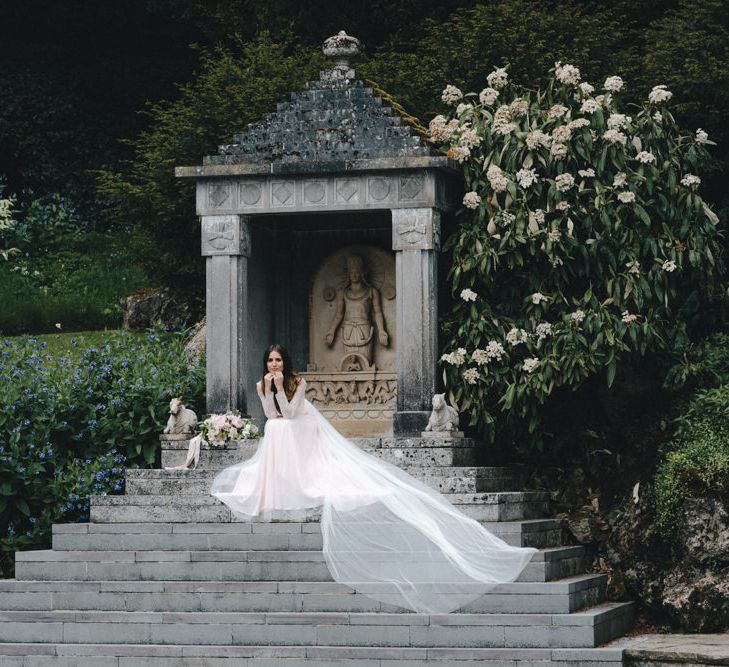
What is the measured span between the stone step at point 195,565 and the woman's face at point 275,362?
1.72m

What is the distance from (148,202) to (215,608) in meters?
9.39

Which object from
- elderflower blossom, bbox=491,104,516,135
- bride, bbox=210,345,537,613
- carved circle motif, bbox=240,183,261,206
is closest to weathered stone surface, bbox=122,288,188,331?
carved circle motif, bbox=240,183,261,206

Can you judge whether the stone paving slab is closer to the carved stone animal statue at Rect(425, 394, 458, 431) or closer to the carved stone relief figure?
the carved stone animal statue at Rect(425, 394, 458, 431)

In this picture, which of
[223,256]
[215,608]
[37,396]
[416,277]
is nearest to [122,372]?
[37,396]

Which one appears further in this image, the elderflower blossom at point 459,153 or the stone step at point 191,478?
the elderflower blossom at point 459,153

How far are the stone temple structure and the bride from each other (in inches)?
58.9

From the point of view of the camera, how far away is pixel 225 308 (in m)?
15.2

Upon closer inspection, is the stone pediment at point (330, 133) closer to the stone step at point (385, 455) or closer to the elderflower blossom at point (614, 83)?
the elderflower blossom at point (614, 83)

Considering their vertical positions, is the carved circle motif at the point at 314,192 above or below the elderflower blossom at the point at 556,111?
below

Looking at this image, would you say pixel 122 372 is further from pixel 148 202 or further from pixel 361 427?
pixel 148 202

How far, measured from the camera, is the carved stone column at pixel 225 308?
597 inches

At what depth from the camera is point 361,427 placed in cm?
1597

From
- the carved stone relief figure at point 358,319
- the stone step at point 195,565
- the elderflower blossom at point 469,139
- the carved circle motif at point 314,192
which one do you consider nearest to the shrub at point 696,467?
the stone step at point 195,565

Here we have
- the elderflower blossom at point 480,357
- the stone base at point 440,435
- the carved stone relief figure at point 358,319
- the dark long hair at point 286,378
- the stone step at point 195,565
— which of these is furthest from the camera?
the carved stone relief figure at point 358,319
